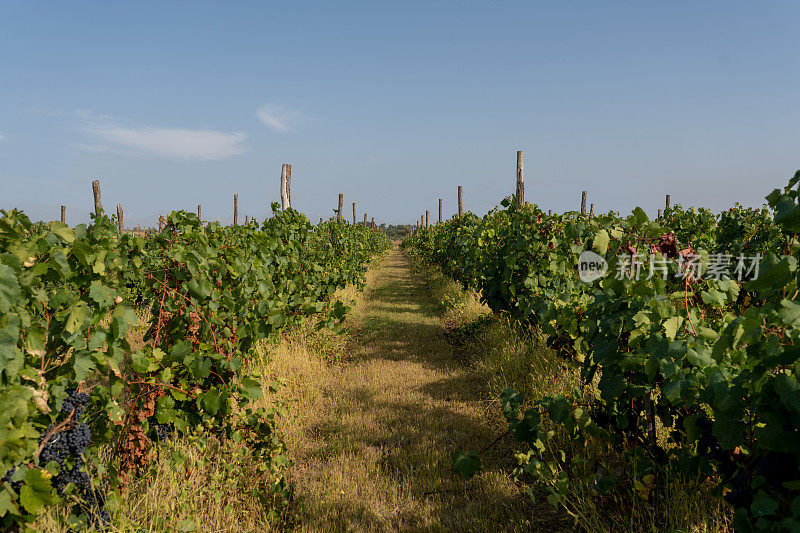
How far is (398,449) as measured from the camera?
147 inches

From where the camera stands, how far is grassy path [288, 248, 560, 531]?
114 inches

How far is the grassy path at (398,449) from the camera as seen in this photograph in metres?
2.89

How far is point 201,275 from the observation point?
10.6 feet

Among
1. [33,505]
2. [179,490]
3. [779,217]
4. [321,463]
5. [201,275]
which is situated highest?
[779,217]

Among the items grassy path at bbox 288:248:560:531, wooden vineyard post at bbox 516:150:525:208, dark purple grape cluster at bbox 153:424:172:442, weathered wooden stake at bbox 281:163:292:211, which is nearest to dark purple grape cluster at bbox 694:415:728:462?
grassy path at bbox 288:248:560:531

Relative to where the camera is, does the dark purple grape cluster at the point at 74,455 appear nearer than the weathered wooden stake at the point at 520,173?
Yes

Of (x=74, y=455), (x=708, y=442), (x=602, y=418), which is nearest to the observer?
(x=708, y=442)

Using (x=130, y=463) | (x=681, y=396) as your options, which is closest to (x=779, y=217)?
(x=681, y=396)

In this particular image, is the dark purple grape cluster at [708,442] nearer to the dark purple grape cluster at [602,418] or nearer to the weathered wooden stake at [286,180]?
the dark purple grape cluster at [602,418]

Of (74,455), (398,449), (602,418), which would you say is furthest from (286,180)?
(602,418)

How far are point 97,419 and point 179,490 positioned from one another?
0.62 m

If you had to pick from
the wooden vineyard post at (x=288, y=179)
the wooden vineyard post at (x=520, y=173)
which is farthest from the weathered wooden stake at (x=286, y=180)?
the wooden vineyard post at (x=520, y=173)

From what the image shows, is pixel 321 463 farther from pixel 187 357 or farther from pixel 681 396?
pixel 681 396

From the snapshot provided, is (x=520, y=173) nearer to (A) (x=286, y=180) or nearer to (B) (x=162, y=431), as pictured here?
(A) (x=286, y=180)
